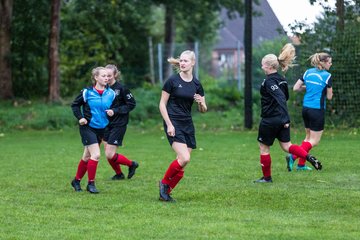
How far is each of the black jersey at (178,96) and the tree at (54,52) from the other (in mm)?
14513

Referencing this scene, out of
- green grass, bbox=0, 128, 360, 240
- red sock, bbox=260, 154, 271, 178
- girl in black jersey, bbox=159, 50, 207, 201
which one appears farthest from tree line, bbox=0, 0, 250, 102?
girl in black jersey, bbox=159, 50, 207, 201

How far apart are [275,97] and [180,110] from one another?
5.62 feet

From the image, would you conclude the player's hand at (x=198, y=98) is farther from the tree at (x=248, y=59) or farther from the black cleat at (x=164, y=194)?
the tree at (x=248, y=59)

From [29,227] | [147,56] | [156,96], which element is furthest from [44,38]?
[29,227]

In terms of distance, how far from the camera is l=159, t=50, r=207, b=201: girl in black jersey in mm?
9375

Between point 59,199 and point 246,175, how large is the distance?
3.17 metres

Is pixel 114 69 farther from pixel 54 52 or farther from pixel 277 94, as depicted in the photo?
pixel 54 52

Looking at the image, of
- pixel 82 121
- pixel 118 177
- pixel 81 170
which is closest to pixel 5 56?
pixel 118 177

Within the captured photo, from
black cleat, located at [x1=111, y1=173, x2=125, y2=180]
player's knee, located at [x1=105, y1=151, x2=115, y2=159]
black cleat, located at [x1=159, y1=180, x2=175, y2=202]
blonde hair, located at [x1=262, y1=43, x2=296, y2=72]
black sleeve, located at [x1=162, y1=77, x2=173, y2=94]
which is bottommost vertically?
black cleat, located at [x1=111, y1=173, x2=125, y2=180]

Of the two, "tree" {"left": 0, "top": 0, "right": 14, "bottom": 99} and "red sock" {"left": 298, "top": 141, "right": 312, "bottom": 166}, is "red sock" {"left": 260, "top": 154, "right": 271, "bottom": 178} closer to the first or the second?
"red sock" {"left": 298, "top": 141, "right": 312, "bottom": 166}

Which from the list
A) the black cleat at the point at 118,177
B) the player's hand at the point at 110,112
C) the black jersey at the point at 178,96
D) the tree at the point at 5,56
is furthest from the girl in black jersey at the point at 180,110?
the tree at the point at 5,56

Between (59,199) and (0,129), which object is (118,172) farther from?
(0,129)

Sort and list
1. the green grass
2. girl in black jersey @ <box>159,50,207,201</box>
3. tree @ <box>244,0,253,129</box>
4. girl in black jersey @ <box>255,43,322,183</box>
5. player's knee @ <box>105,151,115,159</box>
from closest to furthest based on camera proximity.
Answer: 1. the green grass
2. girl in black jersey @ <box>159,50,207,201</box>
3. girl in black jersey @ <box>255,43,322,183</box>
4. player's knee @ <box>105,151,115,159</box>
5. tree @ <box>244,0,253,129</box>

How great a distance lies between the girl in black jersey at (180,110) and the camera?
938cm
